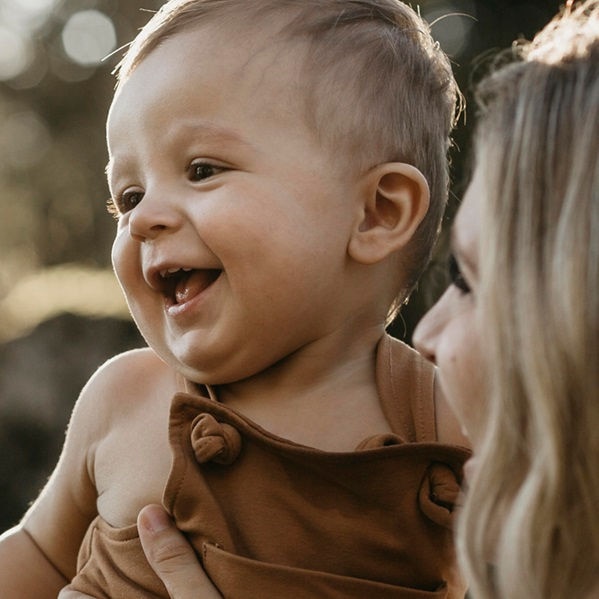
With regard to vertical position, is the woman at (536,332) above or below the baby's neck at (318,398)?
above

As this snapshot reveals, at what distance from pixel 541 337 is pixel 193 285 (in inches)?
32.2

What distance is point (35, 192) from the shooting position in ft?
41.1

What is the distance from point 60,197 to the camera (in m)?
12.1

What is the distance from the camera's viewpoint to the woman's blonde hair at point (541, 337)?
59.6 inches

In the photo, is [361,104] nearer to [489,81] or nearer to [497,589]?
[489,81]

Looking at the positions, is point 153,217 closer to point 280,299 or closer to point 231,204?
point 231,204

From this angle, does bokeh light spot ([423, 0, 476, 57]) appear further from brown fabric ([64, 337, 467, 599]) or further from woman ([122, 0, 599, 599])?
woman ([122, 0, 599, 599])

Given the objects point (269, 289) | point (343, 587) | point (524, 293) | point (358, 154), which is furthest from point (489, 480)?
point (358, 154)

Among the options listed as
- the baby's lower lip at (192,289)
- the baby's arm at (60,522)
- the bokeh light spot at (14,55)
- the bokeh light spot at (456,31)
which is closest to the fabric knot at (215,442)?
the baby's lower lip at (192,289)

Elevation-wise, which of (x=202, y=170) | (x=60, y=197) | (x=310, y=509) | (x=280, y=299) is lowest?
(x=60, y=197)

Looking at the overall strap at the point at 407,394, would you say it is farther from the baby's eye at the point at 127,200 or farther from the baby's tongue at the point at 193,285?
the baby's eye at the point at 127,200

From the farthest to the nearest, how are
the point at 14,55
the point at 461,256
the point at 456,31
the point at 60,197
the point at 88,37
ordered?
1. the point at 14,55
2. the point at 88,37
3. the point at 60,197
4. the point at 456,31
5. the point at 461,256

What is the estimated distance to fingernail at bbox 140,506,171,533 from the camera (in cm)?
211

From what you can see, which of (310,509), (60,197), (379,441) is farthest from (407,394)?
(60,197)
